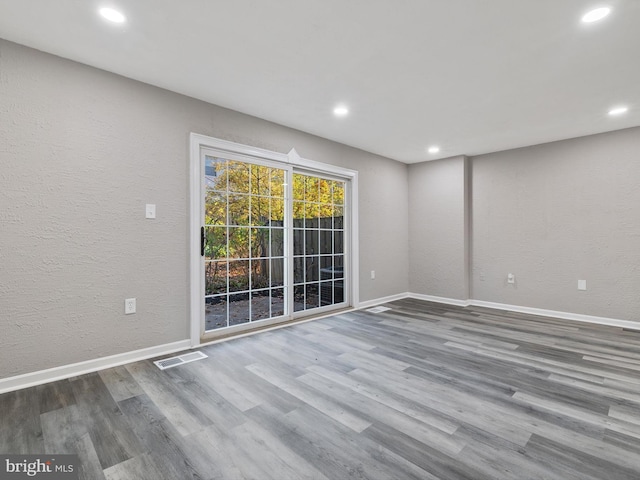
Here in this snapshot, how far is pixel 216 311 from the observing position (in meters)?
3.40

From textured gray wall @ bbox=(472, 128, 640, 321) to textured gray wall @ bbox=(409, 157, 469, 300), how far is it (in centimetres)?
27

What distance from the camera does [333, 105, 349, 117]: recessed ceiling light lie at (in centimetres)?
336

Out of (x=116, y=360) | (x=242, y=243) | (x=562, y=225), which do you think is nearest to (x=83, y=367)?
(x=116, y=360)

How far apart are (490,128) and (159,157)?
3755 mm

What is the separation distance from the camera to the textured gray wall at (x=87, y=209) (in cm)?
226

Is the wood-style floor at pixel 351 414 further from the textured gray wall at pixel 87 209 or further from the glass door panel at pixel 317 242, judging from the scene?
the glass door panel at pixel 317 242

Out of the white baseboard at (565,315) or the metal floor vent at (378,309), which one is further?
the metal floor vent at (378,309)

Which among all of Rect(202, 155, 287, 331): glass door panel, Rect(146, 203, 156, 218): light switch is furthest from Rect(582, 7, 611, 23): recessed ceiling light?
Rect(146, 203, 156, 218): light switch

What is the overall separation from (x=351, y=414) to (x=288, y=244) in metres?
2.32

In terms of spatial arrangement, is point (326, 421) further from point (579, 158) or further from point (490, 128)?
point (579, 158)

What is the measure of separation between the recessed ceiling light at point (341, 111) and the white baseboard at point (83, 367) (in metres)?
2.79

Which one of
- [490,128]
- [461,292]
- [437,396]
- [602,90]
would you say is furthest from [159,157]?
[461,292]

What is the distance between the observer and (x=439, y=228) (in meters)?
5.38

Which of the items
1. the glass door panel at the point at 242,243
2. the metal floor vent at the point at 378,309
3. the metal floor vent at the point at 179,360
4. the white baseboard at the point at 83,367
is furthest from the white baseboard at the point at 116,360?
the metal floor vent at the point at 378,309
